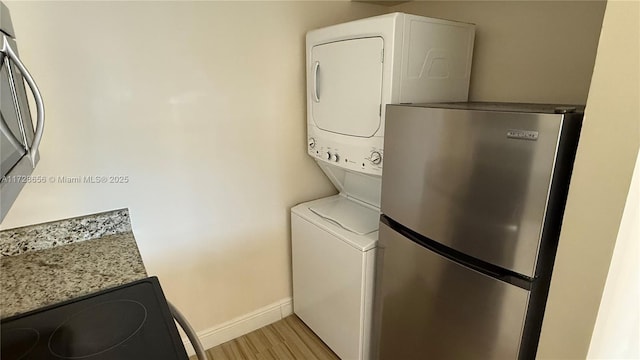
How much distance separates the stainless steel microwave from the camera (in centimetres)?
77

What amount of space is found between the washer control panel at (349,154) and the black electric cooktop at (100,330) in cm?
102

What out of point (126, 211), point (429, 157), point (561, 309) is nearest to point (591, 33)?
point (429, 157)

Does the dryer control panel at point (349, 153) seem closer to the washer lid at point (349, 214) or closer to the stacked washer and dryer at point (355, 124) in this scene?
the stacked washer and dryer at point (355, 124)

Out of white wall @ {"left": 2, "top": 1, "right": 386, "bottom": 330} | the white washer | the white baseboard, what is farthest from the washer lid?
the white baseboard

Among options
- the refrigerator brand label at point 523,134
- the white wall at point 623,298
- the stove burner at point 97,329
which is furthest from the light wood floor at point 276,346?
the refrigerator brand label at point 523,134

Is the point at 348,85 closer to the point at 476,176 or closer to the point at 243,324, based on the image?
the point at 476,176

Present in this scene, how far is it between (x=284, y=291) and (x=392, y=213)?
1192 millimetres

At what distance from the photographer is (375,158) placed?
1607mm

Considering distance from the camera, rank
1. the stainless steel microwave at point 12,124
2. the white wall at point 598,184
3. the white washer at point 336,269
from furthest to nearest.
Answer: the white washer at point 336,269, the stainless steel microwave at point 12,124, the white wall at point 598,184

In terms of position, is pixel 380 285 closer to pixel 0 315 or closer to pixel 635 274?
pixel 635 274

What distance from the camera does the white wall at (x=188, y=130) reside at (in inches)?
56.8

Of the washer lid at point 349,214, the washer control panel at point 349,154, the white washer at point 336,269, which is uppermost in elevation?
the washer control panel at point 349,154

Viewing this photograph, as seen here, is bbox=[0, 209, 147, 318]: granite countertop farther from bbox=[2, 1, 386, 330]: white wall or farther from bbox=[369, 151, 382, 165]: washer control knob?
bbox=[369, 151, 382, 165]: washer control knob

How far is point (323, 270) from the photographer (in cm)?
194
